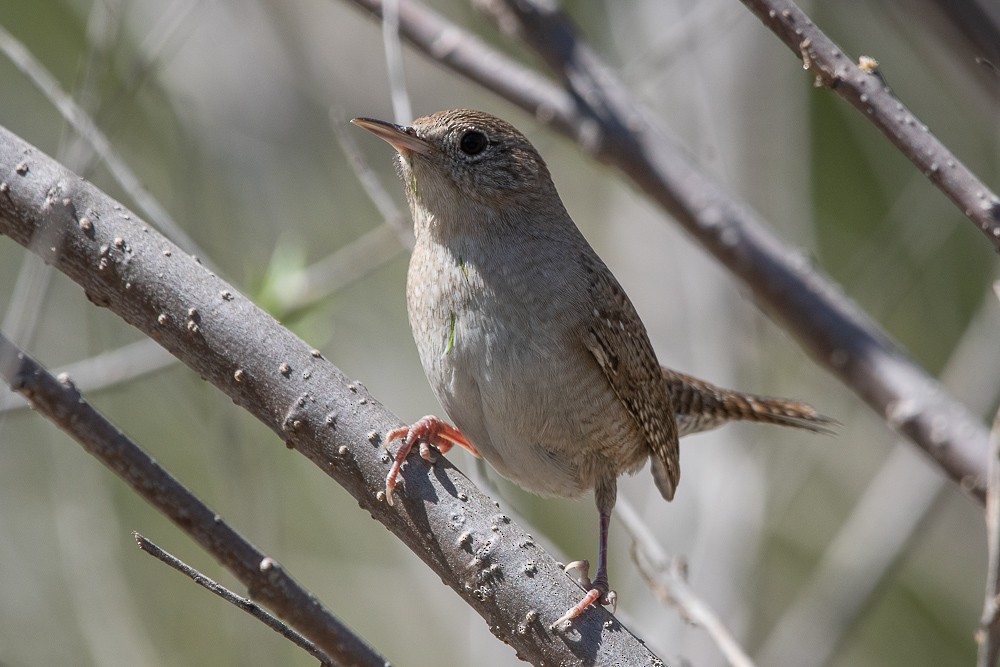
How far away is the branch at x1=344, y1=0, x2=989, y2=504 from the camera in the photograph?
3.11 metres

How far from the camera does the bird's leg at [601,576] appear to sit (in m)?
1.99

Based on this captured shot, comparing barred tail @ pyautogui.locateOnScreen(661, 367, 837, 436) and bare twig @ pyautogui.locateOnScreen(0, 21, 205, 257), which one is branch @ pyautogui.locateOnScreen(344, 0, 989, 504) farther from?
bare twig @ pyautogui.locateOnScreen(0, 21, 205, 257)

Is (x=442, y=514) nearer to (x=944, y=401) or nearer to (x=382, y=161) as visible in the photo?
(x=944, y=401)

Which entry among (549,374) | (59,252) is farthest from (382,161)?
(59,252)

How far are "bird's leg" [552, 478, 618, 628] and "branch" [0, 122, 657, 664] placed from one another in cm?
2

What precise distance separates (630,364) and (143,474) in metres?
1.90

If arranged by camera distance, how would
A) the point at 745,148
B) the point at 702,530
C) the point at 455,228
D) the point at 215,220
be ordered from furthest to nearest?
the point at 215,220
the point at 745,148
the point at 702,530
the point at 455,228

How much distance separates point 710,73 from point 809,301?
1.87 m

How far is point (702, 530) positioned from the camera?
13.4 feet

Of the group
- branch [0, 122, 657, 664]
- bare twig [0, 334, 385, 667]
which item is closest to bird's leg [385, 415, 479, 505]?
branch [0, 122, 657, 664]

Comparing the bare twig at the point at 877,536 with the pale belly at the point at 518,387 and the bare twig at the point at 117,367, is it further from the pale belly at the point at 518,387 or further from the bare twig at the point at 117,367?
the bare twig at the point at 117,367

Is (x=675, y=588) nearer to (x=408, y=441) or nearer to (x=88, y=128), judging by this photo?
(x=408, y=441)

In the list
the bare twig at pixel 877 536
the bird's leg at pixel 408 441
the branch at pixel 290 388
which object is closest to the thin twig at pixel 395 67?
the bird's leg at pixel 408 441

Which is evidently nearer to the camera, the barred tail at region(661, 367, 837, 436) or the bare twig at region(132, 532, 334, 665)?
the bare twig at region(132, 532, 334, 665)
